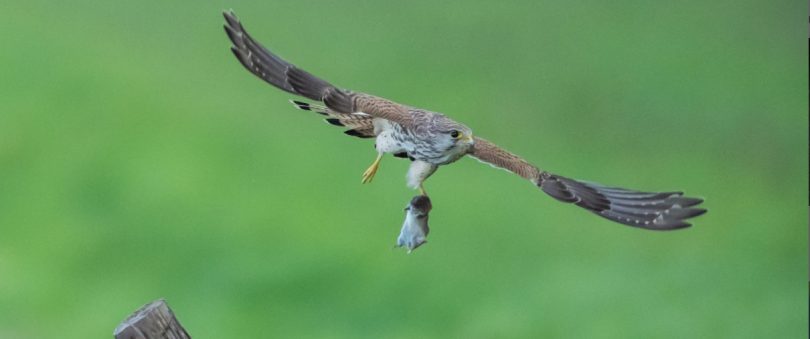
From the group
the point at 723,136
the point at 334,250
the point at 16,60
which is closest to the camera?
the point at 334,250

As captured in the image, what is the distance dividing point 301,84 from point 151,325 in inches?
27.5

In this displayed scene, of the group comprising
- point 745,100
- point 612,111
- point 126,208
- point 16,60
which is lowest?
point 126,208

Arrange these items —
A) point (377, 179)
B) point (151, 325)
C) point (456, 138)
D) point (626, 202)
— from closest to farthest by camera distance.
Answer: point (456, 138) → point (151, 325) → point (626, 202) → point (377, 179)

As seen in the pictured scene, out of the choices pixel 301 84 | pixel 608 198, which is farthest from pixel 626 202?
pixel 301 84

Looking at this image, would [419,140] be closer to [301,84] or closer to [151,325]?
[301,84]

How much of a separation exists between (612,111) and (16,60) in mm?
3884

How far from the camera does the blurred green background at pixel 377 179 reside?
24.4 ft

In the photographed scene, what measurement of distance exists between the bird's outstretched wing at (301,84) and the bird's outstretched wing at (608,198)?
289 millimetres

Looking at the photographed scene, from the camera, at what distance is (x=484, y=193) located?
7.89 m

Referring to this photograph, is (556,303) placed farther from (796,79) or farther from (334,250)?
(796,79)

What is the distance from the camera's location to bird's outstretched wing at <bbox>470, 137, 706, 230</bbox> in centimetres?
346

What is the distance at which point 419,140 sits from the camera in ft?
10.0

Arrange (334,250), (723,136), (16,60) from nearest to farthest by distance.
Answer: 1. (334,250)
2. (16,60)
3. (723,136)

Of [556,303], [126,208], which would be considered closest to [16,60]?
[126,208]
